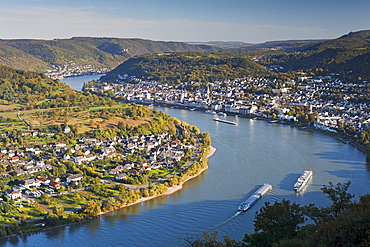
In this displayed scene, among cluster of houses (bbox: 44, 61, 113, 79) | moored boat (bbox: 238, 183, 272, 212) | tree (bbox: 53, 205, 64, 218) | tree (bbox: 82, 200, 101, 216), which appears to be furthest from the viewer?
cluster of houses (bbox: 44, 61, 113, 79)

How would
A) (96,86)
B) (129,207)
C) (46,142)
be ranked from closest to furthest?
(129,207), (46,142), (96,86)

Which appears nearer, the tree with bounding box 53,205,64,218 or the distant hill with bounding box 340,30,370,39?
the tree with bounding box 53,205,64,218

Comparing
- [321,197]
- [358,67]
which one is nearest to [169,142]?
[321,197]

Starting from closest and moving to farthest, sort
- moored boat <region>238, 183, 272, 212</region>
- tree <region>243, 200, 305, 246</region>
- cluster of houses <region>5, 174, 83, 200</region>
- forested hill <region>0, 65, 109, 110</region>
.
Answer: tree <region>243, 200, 305, 246</region>, moored boat <region>238, 183, 272, 212</region>, cluster of houses <region>5, 174, 83, 200</region>, forested hill <region>0, 65, 109, 110</region>

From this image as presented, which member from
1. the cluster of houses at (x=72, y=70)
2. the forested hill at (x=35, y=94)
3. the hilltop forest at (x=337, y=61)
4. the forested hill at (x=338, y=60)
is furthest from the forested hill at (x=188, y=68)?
the forested hill at (x=35, y=94)

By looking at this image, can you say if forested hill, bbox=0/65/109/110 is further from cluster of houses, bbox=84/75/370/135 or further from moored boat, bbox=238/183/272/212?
moored boat, bbox=238/183/272/212

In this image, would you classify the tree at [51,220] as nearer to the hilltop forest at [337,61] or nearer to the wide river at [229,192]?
the wide river at [229,192]

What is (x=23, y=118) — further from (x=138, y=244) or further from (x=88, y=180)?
(x=138, y=244)

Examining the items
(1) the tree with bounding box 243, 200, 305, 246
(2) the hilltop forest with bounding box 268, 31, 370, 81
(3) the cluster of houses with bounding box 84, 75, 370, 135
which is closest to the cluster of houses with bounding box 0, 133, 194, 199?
(1) the tree with bounding box 243, 200, 305, 246
